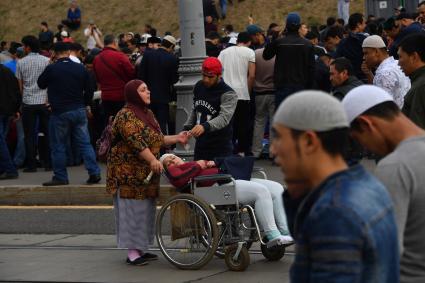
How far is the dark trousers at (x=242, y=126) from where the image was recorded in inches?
604

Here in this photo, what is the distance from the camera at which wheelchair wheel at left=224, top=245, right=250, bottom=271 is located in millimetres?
9438

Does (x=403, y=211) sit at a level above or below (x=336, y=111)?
below

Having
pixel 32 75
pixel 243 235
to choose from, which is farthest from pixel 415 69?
pixel 32 75

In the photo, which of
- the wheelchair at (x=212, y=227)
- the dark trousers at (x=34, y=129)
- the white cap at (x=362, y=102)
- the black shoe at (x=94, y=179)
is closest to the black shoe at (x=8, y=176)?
the dark trousers at (x=34, y=129)

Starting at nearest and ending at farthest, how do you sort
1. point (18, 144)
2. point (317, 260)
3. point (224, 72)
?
point (317, 260) → point (224, 72) → point (18, 144)

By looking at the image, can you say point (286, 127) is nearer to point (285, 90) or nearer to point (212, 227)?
point (212, 227)

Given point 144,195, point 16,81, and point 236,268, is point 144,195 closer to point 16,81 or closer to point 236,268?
point 236,268

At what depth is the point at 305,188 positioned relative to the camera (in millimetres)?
3270

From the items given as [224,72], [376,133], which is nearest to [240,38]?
[224,72]

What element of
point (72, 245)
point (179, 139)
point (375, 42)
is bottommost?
point (72, 245)

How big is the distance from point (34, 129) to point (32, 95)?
608mm

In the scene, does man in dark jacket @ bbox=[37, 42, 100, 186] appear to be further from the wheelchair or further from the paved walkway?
the wheelchair

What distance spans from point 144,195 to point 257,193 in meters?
1.04

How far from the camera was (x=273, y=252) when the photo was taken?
9797mm
